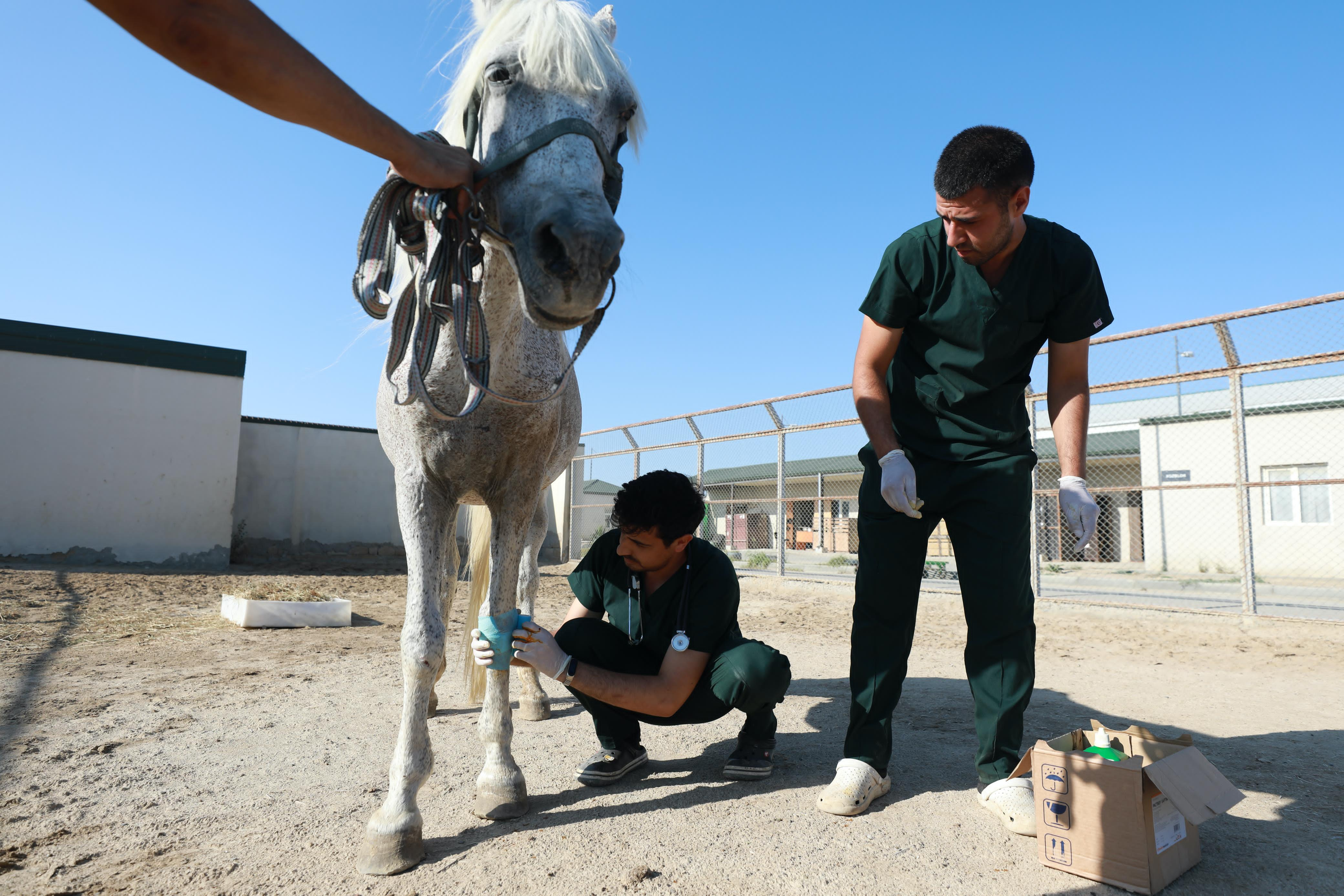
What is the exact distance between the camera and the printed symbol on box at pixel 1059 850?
72.1 inches

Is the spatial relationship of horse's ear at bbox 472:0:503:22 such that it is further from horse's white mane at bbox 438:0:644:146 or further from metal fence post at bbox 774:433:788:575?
metal fence post at bbox 774:433:788:575

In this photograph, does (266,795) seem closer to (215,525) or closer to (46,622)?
(46,622)

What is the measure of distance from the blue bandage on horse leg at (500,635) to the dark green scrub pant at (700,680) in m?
0.35

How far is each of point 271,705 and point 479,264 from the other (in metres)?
2.67

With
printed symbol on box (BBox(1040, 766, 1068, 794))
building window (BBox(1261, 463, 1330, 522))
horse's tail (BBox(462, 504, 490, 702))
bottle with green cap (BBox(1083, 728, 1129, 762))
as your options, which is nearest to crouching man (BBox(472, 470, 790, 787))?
horse's tail (BBox(462, 504, 490, 702))

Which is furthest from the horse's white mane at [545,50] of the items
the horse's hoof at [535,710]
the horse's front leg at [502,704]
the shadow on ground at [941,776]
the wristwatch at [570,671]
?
the horse's hoof at [535,710]

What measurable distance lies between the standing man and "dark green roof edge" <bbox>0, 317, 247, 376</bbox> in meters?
13.1

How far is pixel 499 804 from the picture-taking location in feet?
7.09

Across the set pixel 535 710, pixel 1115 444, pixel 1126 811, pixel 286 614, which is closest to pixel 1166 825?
pixel 1126 811

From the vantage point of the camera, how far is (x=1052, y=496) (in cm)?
922

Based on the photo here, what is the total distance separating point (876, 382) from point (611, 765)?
5.32 feet

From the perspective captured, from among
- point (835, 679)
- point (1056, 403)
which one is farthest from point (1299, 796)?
point (835, 679)

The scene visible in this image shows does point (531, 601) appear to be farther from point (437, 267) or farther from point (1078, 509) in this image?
point (1078, 509)

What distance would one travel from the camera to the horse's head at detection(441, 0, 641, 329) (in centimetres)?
143
